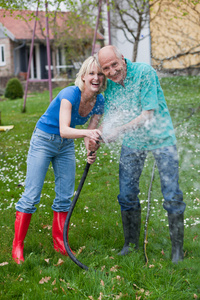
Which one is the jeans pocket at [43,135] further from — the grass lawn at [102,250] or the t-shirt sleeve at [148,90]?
the grass lawn at [102,250]

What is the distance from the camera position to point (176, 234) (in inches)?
136

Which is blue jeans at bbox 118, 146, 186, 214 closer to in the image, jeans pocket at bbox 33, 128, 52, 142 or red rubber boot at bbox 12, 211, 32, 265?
jeans pocket at bbox 33, 128, 52, 142

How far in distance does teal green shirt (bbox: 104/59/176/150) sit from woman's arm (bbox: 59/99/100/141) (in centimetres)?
32

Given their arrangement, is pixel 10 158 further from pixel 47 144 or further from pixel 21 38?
pixel 21 38

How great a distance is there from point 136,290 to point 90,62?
1886 mm

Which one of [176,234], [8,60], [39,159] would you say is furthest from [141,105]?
[8,60]

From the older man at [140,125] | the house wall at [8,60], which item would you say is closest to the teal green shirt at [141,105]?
the older man at [140,125]

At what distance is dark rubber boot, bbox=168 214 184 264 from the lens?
11.2 feet

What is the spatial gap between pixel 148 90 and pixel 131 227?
138 cm

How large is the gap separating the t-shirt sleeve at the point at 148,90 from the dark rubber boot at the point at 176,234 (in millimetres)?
1013

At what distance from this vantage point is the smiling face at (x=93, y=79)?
3160 millimetres

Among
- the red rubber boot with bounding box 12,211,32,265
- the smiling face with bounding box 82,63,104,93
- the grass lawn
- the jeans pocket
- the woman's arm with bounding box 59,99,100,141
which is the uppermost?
the smiling face with bounding box 82,63,104,93

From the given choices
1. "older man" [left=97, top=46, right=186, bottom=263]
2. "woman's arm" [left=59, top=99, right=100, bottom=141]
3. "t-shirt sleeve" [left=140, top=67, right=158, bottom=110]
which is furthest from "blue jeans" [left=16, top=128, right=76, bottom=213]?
"t-shirt sleeve" [left=140, top=67, right=158, bottom=110]

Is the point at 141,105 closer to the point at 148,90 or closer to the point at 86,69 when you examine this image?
the point at 148,90
